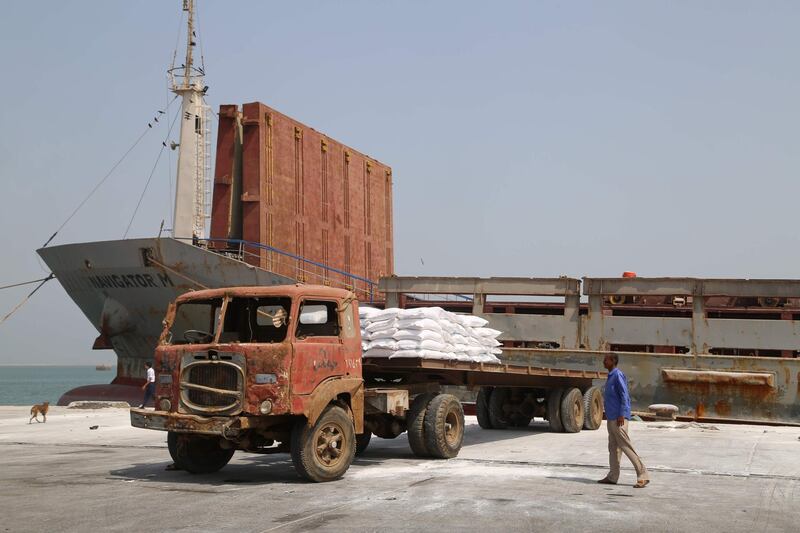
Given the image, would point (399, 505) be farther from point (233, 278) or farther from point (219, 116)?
point (219, 116)

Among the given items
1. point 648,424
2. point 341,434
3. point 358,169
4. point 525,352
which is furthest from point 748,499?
point 358,169

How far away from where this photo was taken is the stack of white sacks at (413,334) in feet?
41.6

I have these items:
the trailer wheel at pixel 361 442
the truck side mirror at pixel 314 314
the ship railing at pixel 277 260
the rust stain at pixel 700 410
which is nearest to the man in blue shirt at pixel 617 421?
the truck side mirror at pixel 314 314

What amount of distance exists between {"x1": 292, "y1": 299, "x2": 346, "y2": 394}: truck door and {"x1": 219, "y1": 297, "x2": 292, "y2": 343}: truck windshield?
10.7 inches

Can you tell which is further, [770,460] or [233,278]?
[233,278]

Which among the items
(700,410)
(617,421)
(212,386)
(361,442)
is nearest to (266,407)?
(212,386)

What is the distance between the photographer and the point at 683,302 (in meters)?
27.7

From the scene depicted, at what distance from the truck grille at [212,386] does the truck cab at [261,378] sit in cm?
1

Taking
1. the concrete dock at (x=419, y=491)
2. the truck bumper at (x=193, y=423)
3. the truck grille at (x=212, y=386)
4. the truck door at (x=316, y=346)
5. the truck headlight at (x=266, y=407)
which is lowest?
the concrete dock at (x=419, y=491)

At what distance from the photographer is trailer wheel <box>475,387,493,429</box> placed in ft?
60.2

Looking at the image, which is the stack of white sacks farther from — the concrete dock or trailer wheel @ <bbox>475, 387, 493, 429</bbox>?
trailer wheel @ <bbox>475, 387, 493, 429</bbox>

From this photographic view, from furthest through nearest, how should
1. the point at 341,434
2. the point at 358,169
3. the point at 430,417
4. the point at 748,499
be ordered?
the point at 358,169, the point at 430,417, the point at 341,434, the point at 748,499

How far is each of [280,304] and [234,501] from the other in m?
2.75

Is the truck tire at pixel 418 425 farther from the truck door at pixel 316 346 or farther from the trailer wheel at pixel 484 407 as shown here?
the trailer wheel at pixel 484 407
